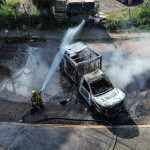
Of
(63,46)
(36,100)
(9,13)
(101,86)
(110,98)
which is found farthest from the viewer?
(9,13)

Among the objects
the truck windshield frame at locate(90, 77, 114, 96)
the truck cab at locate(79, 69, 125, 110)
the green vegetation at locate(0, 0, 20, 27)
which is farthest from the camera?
the green vegetation at locate(0, 0, 20, 27)

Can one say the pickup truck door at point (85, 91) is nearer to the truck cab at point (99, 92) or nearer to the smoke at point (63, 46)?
the truck cab at point (99, 92)

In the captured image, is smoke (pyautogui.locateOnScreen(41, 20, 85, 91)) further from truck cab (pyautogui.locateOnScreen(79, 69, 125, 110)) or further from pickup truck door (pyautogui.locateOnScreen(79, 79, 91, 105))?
truck cab (pyautogui.locateOnScreen(79, 69, 125, 110))

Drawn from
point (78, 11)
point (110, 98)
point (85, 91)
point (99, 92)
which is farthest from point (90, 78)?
point (78, 11)

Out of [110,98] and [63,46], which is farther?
[63,46]

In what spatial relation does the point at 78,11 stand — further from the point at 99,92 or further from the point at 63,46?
the point at 99,92

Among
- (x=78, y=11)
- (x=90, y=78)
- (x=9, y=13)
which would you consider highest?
(x=78, y=11)

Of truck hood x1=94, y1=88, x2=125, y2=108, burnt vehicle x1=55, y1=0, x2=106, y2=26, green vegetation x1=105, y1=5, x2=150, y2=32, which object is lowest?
truck hood x1=94, y1=88, x2=125, y2=108

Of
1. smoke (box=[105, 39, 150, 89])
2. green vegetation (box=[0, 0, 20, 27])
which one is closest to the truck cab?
smoke (box=[105, 39, 150, 89])
